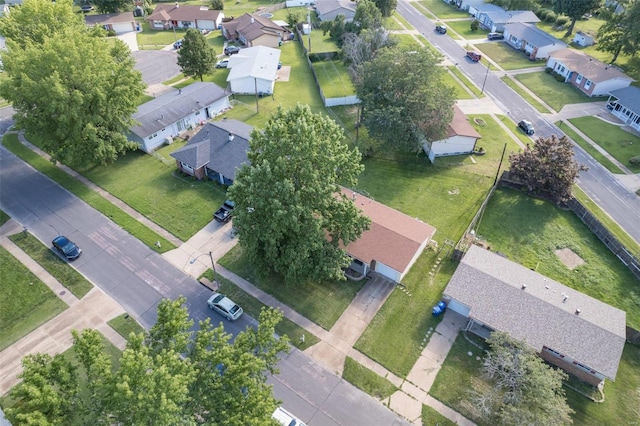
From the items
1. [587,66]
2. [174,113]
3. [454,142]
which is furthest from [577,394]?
[587,66]

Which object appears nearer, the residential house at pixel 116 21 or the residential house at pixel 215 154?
the residential house at pixel 215 154

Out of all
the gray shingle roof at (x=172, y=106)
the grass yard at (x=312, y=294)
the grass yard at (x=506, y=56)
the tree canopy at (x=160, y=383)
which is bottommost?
the grass yard at (x=312, y=294)

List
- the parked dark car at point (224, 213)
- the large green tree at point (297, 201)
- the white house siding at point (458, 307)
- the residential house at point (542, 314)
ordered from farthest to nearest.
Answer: the parked dark car at point (224, 213) < the white house siding at point (458, 307) < the large green tree at point (297, 201) < the residential house at point (542, 314)

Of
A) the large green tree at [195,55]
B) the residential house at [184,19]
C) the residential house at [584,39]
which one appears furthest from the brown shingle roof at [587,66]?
the residential house at [184,19]

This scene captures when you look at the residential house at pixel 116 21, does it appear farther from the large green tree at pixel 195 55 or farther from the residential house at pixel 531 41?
the residential house at pixel 531 41

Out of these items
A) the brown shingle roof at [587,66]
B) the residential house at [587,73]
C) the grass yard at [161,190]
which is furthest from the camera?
the brown shingle roof at [587,66]

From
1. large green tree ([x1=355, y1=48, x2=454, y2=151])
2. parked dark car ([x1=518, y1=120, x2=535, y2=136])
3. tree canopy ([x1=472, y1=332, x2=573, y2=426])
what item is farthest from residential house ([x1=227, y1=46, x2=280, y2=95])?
tree canopy ([x1=472, y1=332, x2=573, y2=426])
